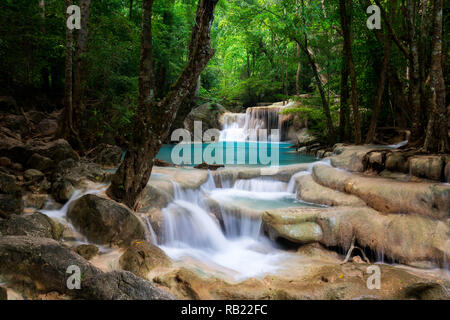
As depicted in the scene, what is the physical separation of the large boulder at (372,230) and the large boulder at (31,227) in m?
3.92

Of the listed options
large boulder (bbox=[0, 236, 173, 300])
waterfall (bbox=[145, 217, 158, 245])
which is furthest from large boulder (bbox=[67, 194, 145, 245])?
large boulder (bbox=[0, 236, 173, 300])

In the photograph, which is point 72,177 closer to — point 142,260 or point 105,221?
point 105,221

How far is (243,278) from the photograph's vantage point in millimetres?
4309

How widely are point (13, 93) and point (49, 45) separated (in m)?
2.54

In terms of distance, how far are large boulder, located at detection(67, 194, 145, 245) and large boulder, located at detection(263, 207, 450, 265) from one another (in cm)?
271

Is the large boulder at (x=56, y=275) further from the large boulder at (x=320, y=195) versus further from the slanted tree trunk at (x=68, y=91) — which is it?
the slanted tree trunk at (x=68, y=91)

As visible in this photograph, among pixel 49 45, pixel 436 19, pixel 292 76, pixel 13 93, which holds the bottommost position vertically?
pixel 13 93

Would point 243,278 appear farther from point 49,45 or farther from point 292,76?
point 292,76

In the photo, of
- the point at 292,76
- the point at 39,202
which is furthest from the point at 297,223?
the point at 292,76

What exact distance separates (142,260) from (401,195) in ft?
16.0

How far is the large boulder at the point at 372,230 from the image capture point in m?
4.71

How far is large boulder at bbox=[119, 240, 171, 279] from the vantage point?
391cm

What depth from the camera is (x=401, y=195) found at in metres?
5.38

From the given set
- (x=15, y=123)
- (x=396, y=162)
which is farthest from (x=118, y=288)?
(x=15, y=123)
